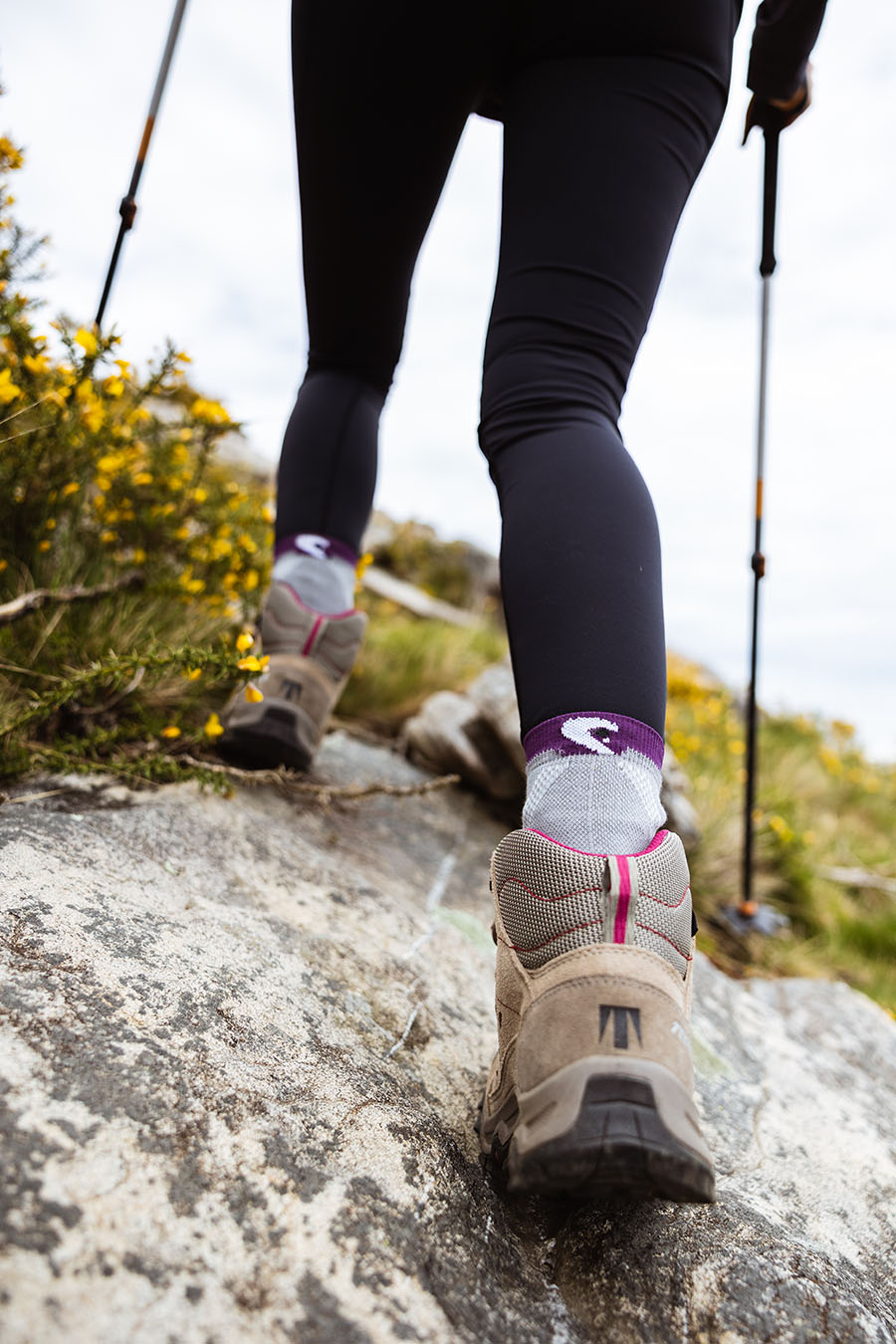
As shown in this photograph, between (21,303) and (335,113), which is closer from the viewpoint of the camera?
(335,113)

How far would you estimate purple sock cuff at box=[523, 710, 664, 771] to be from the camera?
92cm

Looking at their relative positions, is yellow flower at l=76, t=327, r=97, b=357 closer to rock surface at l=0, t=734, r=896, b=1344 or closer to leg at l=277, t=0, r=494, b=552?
leg at l=277, t=0, r=494, b=552

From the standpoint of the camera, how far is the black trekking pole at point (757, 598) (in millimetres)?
2066

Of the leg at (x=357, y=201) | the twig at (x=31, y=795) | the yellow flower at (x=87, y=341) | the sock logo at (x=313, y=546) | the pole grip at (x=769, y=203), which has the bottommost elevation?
the twig at (x=31, y=795)

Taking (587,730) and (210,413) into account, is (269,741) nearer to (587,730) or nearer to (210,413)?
(587,730)

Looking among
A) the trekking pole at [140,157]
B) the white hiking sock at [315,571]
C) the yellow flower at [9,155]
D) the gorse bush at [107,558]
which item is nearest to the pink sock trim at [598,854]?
the gorse bush at [107,558]

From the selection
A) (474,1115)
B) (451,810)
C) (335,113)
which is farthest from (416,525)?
(474,1115)

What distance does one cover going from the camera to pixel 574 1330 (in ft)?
2.41

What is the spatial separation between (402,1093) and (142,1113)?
12.6 inches

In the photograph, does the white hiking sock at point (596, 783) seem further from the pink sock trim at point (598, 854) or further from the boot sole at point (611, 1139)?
the boot sole at point (611, 1139)

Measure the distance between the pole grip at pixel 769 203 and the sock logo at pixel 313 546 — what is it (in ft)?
4.02

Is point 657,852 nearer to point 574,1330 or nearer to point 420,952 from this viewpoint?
point 574,1330

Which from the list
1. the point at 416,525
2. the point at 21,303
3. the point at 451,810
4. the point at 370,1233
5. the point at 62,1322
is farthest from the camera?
the point at 416,525

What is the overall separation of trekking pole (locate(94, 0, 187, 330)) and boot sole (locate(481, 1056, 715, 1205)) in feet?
5.98
